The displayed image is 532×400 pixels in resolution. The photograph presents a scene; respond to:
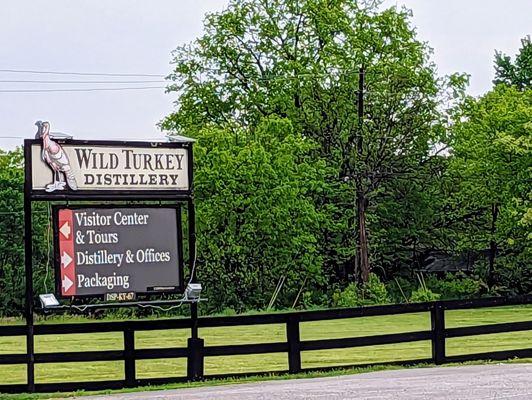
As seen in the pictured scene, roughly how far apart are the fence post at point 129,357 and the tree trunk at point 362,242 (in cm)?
3010

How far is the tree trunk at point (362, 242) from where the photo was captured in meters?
42.1

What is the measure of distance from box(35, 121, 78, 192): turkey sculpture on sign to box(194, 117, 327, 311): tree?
26658 millimetres

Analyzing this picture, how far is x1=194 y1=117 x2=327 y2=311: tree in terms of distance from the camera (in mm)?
39406

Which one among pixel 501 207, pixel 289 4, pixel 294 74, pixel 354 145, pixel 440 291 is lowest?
pixel 440 291

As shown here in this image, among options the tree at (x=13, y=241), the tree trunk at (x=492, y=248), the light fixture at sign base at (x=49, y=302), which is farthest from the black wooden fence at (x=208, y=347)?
the tree trunk at (x=492, y=248)

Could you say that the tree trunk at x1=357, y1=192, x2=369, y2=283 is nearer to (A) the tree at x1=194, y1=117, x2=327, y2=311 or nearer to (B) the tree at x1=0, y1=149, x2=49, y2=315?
(A) the tree at x1=194, y1=117, x2=327, y2=311

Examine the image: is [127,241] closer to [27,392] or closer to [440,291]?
[27,392]

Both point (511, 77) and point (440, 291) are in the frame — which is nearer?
point (440, 291)

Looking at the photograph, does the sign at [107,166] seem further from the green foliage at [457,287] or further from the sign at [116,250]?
the green foliage at [457,287]

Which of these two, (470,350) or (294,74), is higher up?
(294,74)

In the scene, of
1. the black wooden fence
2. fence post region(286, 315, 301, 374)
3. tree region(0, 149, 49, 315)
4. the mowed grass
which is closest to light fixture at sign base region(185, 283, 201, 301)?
the black wooden fence

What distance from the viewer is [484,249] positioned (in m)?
45.2

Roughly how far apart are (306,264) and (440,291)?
8019mm

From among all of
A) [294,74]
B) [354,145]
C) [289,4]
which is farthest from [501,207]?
[289,4]
